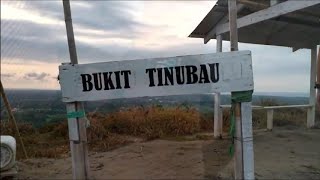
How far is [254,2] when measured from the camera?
7.52 m

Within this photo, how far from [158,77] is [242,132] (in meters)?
1.27

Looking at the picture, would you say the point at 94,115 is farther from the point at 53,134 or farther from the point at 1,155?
the point at 1,155

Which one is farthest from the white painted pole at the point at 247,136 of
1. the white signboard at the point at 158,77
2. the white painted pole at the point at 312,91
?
the white painted pole at the point at 312,91

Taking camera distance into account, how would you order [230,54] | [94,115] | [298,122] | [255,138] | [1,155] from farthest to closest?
[298,122] → [94,115] → [255,138] → [1,155] → [230,54]

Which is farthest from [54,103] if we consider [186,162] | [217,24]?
[217,24]

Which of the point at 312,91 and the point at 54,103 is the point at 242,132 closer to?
the point at 54,103

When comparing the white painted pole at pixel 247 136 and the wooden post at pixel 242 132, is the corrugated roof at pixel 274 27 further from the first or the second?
the white painted pole at pixel 247 136

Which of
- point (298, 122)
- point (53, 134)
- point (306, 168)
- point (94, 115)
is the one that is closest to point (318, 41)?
point (298, 122)

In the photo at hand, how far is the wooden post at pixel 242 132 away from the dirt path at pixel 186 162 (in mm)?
676

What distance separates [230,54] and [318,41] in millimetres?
6251

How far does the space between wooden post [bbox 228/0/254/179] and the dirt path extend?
2.22 ft

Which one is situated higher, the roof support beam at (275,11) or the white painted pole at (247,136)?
the roof support beam at (275,11)

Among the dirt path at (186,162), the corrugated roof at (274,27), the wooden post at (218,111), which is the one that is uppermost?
the corrugated roof at (274,27)

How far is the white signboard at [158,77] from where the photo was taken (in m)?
5.26
